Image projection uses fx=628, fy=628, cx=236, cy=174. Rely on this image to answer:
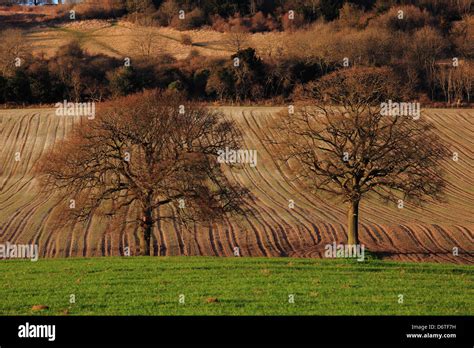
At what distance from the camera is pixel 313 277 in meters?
18.8

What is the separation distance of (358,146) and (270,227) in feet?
36.0

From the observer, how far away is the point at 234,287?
16766 mm

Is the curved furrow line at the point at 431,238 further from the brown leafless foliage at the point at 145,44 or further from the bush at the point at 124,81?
the brown leafless foliage at the point at 145,44

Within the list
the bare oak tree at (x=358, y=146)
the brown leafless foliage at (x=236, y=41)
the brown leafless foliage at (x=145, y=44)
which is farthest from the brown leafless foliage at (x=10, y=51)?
the bare oak tree at (x=358, y=146)

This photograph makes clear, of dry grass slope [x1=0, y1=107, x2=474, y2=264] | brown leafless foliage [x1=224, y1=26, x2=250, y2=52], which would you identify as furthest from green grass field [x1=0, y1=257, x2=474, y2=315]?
brown leafless foliage [x1=224, y1=26, x2=250, y2=52]

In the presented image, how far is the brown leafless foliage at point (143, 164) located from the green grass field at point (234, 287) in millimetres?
7634

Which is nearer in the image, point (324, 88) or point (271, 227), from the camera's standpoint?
point (324, 88)

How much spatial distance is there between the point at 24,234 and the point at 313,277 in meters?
23.2

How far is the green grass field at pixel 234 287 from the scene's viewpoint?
557 inches

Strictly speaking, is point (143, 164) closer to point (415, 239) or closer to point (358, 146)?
point (358, 146)

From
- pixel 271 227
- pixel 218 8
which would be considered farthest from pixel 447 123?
pixel 218 8

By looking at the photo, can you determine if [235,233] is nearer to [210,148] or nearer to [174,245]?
[174,245]

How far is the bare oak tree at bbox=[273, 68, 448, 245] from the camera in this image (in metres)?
29.8
